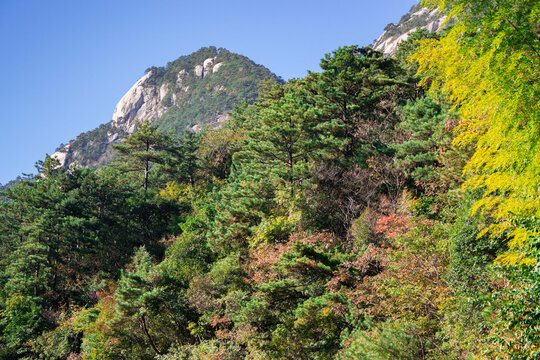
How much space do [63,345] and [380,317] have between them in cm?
2118

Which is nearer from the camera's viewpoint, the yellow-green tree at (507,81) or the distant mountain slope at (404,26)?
the yellow-green tree at (507,81)

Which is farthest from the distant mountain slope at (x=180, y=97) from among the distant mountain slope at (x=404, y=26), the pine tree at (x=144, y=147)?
the pine tree at (x=144, y=147)

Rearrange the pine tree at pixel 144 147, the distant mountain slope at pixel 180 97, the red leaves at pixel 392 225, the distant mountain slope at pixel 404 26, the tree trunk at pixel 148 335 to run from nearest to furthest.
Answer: the red leaves at pixel 392 225 → the tree trunk at pixel 148 335 → the pine tree at pixel 144 147 → the distant mountain slope at pixel 404 26 → the distant mountain slope at pixel 180 97

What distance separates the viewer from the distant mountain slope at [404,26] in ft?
334

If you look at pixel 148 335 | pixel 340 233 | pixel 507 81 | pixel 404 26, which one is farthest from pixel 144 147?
pixel 404 26

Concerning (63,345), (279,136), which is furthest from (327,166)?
→ (63,345)

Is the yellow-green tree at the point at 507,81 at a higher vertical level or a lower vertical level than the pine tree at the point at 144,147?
lower

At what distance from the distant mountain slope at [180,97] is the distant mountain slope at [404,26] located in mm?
37147

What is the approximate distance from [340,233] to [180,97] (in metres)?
131

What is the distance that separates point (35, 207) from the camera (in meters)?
30.9

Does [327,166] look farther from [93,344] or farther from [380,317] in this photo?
[93,344]

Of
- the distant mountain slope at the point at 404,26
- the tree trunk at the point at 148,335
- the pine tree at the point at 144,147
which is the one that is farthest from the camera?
the distant mountain slope at the point at 404,26

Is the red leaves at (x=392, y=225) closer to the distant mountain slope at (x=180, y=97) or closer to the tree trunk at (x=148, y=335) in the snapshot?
the tree trunk at (x=148, y=335)

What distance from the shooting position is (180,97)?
13850cm
